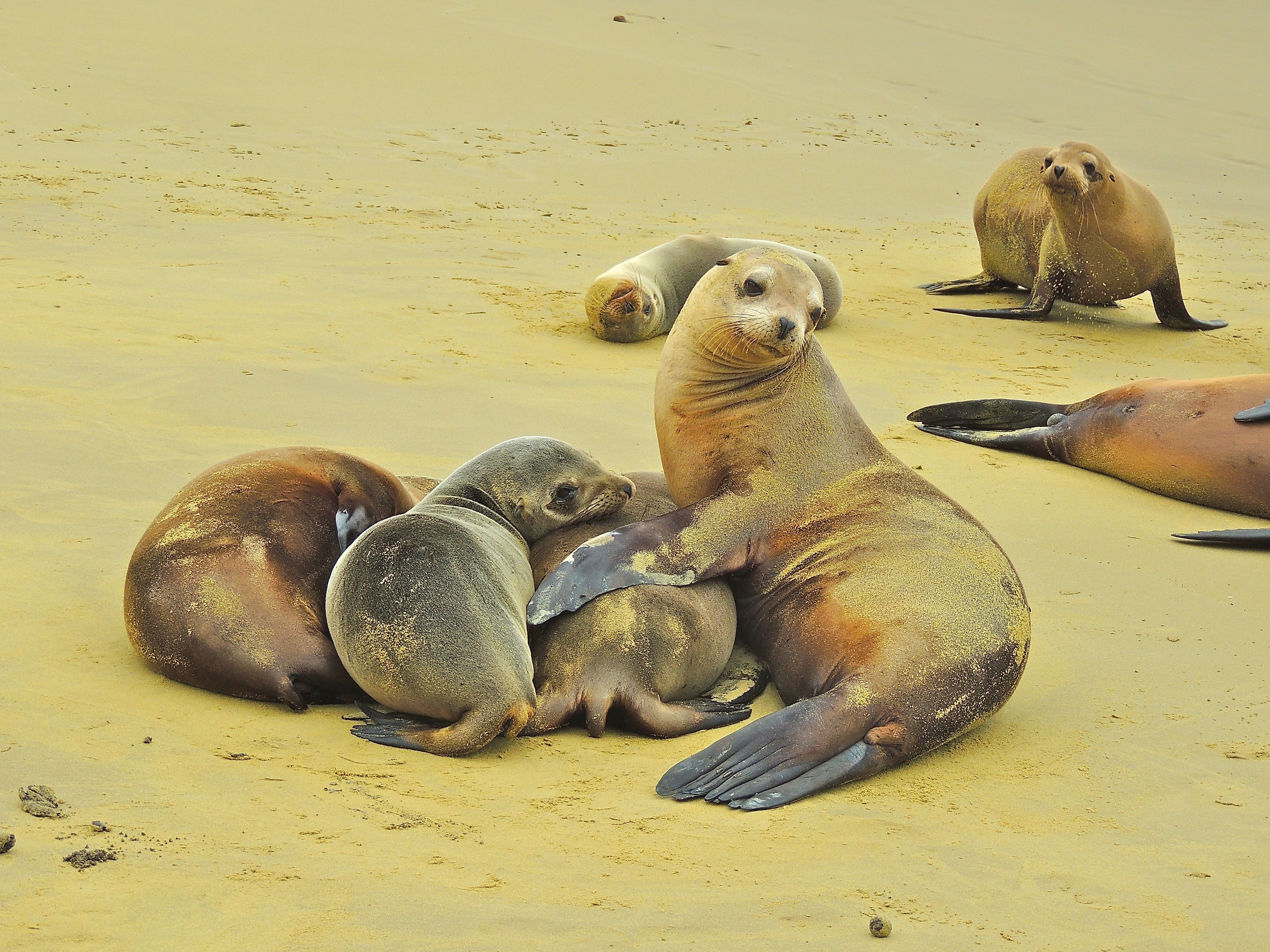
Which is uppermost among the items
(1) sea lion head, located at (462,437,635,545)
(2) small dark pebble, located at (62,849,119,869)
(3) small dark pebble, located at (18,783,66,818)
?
(1) sea lion head, located at (462,437,635,545)

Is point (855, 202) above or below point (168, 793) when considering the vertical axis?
above

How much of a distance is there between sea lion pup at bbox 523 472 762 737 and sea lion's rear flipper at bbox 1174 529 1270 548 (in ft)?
7.93

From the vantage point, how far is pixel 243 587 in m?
3.82

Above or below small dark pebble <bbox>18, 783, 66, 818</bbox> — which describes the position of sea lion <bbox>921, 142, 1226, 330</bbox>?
above

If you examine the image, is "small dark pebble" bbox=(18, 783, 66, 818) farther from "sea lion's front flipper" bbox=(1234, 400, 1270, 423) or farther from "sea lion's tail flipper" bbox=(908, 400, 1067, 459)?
"sea lion's front flipper" bbox=(1234, 400, 1270, 423)

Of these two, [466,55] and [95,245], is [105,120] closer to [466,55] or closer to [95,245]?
[95,245]

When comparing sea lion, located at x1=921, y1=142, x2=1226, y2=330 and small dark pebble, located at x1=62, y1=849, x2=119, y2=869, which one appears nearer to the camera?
small dark pebble, located at x1=62, y1=849, x2=119, y2=869

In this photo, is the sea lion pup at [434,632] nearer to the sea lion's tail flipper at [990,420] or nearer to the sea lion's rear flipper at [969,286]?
the sea lion's tail flipper at [990,420]

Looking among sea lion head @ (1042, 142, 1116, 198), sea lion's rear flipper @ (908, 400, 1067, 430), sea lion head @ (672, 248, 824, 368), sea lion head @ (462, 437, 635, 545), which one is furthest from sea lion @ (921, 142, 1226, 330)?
sea lion head @ (462, 437, 635, 545)

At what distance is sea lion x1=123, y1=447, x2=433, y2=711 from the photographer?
12.3 ft

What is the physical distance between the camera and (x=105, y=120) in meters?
12.6

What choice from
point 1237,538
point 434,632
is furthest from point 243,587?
point 1237,538

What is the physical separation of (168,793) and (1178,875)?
2.15 m

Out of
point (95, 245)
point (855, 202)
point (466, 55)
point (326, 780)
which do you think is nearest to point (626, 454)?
point (326, 780)
